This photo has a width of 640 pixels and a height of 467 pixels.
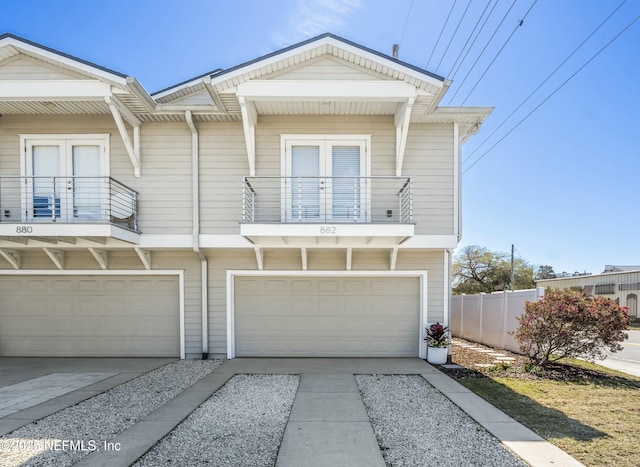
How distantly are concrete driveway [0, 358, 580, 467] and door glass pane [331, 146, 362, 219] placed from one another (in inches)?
139

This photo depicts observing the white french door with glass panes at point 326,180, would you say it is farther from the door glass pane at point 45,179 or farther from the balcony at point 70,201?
the door glass pane at point 45,179

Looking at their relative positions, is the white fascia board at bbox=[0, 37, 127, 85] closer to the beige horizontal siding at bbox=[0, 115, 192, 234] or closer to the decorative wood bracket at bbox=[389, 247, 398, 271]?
the beige horizontal siding at bbox=[0, 115, 192, 234]

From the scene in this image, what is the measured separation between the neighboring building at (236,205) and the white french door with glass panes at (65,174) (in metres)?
0.05

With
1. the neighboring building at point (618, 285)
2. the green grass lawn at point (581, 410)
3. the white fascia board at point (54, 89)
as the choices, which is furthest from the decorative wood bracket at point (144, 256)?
the neighboring building at point (618, 285)

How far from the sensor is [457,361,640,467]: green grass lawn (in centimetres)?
403

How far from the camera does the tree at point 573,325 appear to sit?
739 centimetres

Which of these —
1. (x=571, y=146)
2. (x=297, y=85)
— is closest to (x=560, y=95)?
(x=571, y=146)

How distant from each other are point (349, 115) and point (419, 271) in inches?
164

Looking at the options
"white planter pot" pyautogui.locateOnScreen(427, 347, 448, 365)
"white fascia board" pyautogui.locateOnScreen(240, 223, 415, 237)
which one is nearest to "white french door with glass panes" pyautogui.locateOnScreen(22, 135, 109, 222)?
"white fascia board" pyautogui.locateOnScreen(240, 223, 415, 237)

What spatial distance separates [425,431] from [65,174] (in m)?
9.16

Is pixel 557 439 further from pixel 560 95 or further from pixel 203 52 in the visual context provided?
pixel 203 52

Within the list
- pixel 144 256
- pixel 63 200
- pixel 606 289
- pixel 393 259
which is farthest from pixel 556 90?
pixel 606 289

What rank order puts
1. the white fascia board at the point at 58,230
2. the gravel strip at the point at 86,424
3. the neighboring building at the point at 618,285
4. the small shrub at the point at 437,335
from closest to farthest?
1. the gravel strip at the point at 86,424
2. the white fascia board at the point at 58,230
3. the small shrub at the point at 437,335
4. the neighboring building at the point at 618,285

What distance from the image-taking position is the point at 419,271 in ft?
28.7
